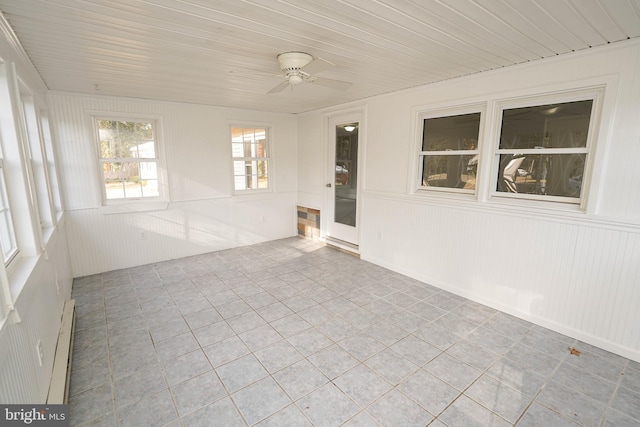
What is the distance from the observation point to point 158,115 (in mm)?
4422

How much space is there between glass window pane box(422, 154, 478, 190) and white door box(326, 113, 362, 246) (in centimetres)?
123

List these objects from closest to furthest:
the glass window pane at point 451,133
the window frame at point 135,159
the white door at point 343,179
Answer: the glass window pane at point 451,133 < the window frame at point 135,159 < the white door at point 343,179

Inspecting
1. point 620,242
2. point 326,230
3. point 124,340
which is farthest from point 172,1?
point 326,230

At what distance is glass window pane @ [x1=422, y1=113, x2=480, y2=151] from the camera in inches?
133

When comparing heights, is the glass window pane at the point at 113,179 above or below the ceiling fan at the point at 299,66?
below

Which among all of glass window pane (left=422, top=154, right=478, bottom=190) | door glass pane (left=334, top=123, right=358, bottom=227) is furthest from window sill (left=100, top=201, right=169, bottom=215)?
glass window pane (left=422, top=154, right=478, bottom=190)

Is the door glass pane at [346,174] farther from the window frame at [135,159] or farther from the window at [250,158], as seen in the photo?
the window frame at [135,159]

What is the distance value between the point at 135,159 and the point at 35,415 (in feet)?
12.0

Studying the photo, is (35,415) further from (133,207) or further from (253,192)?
(253,192)

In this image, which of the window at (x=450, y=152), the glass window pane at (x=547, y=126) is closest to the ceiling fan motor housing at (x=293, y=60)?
the window at (x=450, y=152)

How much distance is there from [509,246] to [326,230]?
10.2 ft

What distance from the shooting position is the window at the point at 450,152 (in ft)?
11.2

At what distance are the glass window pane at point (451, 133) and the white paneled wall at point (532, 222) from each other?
0.55 ft

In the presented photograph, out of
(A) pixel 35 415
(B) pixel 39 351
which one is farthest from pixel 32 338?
(A) pixel 35 415
